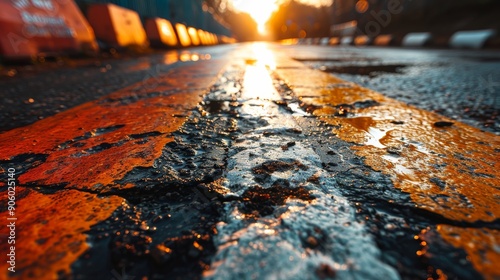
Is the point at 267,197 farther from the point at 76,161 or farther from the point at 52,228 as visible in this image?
the point at 76,161

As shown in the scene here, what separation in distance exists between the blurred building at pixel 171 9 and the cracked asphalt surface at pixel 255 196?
265 inches

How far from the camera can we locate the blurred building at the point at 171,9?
7.81 m

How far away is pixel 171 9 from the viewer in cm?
1217

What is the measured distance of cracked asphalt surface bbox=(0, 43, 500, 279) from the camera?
0.41m

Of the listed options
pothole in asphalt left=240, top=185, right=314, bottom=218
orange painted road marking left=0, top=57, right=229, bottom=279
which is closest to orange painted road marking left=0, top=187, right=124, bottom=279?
orange painted road marking left=0, top=57, right=229, bottom=279

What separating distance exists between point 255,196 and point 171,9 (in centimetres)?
1371

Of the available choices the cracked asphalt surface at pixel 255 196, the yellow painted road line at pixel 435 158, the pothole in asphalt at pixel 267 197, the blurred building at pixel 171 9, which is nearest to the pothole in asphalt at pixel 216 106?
the cracked asphalt surface at pixel 255 196

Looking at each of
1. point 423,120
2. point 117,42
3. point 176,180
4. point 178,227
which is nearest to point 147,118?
point 176,180

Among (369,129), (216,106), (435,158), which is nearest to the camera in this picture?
(435,158)

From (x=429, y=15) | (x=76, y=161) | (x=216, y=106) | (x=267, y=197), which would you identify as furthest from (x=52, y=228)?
(x=429, y=15)

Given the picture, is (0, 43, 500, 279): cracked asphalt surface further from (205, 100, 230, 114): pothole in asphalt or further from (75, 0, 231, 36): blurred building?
(75, 0, 231, 36): blurred building

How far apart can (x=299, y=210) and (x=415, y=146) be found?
0.56 m

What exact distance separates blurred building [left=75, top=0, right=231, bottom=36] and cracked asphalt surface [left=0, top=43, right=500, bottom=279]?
6.72 meters

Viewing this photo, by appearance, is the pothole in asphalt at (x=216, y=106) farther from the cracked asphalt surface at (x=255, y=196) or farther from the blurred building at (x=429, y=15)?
the blurred building at (x=429, y=15)
